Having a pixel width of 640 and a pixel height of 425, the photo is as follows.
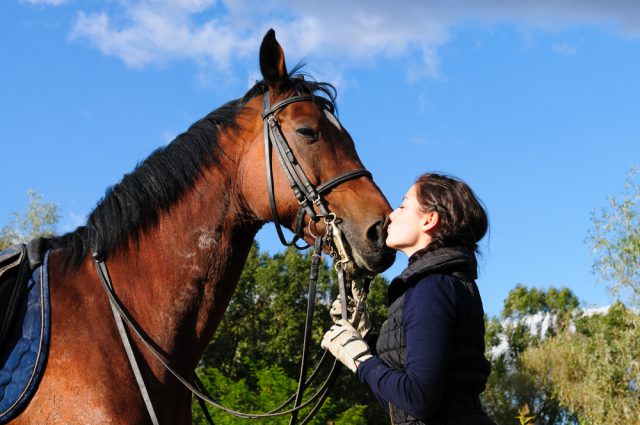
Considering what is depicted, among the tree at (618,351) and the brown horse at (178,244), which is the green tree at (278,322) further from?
the brown horse at (178,244)

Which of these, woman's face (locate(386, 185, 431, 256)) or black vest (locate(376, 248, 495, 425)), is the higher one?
woman's face (locate(386, 185, 431, 256))

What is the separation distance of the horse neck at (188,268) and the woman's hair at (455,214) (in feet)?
4.02

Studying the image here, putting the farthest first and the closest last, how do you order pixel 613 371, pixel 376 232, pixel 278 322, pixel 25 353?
1. pixel 278 322
2. pixel 613 371
3. pixel 376 232
4. pixel 25 353

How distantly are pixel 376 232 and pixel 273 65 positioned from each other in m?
1.22

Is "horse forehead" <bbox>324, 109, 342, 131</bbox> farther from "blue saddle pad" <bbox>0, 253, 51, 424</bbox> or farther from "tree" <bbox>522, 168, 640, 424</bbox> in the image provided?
"tree" <bbox>522, 168, 640, 424</bbox>

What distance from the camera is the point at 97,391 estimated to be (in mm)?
3385

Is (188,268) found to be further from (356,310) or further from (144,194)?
(356,310)

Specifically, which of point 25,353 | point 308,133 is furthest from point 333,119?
point 25,353

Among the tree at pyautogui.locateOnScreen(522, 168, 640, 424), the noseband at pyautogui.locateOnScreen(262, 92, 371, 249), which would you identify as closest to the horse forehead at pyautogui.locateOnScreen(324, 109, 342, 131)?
the noseband at pyautogui.locateOnScreen(262, 92, 371, 249)

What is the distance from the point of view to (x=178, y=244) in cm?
382

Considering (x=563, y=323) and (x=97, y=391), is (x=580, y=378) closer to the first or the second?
(x=563, y=323)

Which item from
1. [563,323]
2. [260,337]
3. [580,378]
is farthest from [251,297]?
[563,323]

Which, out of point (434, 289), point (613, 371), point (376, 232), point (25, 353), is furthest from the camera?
point (613, 371)

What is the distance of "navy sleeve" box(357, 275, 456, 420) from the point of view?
106 inches
